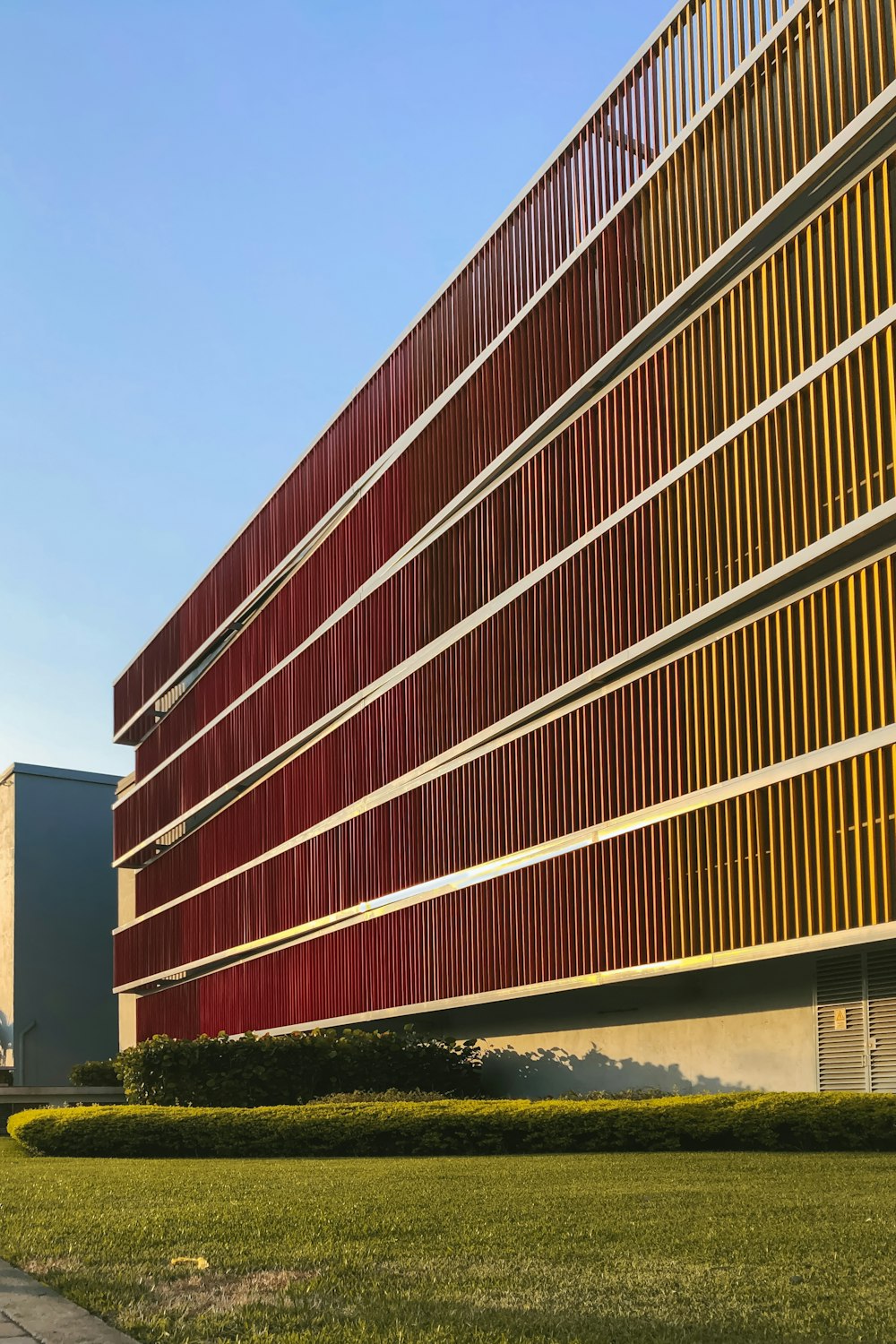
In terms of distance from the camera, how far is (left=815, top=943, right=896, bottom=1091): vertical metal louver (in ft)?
58.6

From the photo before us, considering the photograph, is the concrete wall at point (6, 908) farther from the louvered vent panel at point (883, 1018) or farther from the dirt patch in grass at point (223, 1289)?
the dirt patch in grass at point (223, 1289)

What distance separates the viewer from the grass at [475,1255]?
530 cm

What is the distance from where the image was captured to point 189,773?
138 ft

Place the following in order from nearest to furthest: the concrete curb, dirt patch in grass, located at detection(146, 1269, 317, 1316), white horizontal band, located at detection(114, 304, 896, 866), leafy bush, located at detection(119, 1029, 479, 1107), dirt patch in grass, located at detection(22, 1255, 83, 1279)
A: the concrete curb < dirt patch in grass, located at detection(146, 1269, 317, 1316) < dirt patch in grass, located at detection(22, 1255, 83, 1279) < white horizontal band, located at detection(114, 304, 896, 866) < leafy bush, located at detection(119, 1029, 479, 1107)

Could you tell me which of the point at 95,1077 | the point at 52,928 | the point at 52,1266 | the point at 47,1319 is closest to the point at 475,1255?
the point at 52,1266

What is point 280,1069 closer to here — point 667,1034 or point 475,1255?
point 667,1034

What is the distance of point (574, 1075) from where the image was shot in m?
24.1

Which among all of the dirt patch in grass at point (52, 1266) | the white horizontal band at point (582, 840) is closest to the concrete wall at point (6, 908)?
the white horizontal band at point (582, 840)

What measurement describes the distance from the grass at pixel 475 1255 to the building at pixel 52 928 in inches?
1841

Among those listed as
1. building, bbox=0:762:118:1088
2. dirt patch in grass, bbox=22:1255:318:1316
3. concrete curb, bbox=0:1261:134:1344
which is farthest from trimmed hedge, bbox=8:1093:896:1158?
building, bbox=0:762:118:1088

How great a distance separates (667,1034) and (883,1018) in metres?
4.70

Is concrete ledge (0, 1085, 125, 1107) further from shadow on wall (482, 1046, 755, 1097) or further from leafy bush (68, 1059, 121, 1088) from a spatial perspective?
shadow on wall (482, 1046, 755, 1097)

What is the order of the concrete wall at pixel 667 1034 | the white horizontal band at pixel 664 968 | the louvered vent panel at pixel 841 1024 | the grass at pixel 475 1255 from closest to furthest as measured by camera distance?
the grass at pixel 475 1255 → the white horizontal band at pixel 664 968 → the louvered vent panel at pixel 841 1024 → the concrete wall at pixel 667 1034

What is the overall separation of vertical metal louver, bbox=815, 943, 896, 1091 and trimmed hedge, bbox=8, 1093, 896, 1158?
1655mm
